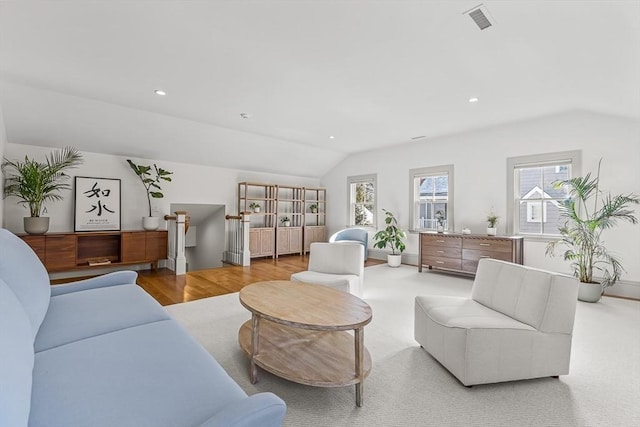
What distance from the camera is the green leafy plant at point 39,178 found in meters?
4.09

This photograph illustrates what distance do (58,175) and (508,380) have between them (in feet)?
20.8

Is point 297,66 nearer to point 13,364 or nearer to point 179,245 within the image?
point 13,364

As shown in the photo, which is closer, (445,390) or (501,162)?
(445,390)

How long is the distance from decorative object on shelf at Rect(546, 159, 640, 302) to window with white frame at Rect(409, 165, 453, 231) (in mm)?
1746

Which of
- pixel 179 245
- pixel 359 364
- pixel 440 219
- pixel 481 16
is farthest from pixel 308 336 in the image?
pixel 440 219

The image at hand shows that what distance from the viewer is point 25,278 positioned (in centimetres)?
154

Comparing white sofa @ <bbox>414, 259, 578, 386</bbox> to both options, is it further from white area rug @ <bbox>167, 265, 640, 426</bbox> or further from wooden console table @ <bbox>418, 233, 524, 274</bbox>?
wooden console table @ <bbox>418, 233, 524, 274</bbox>

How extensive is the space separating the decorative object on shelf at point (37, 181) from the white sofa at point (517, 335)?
17.7ft

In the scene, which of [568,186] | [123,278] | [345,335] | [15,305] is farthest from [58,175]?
[568,186]

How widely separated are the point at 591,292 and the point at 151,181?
23.0 feet

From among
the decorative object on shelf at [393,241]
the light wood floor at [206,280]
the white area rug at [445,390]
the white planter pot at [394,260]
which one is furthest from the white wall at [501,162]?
the light wood floor at [206,280]

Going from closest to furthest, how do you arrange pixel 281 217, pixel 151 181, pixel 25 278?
pixel 25 278 < pixel 151 181 < pixel 281 217

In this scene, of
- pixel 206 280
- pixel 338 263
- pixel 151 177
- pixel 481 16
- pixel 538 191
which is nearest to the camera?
pixel 481 16

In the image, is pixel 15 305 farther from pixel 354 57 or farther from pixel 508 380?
pixel 354 57
